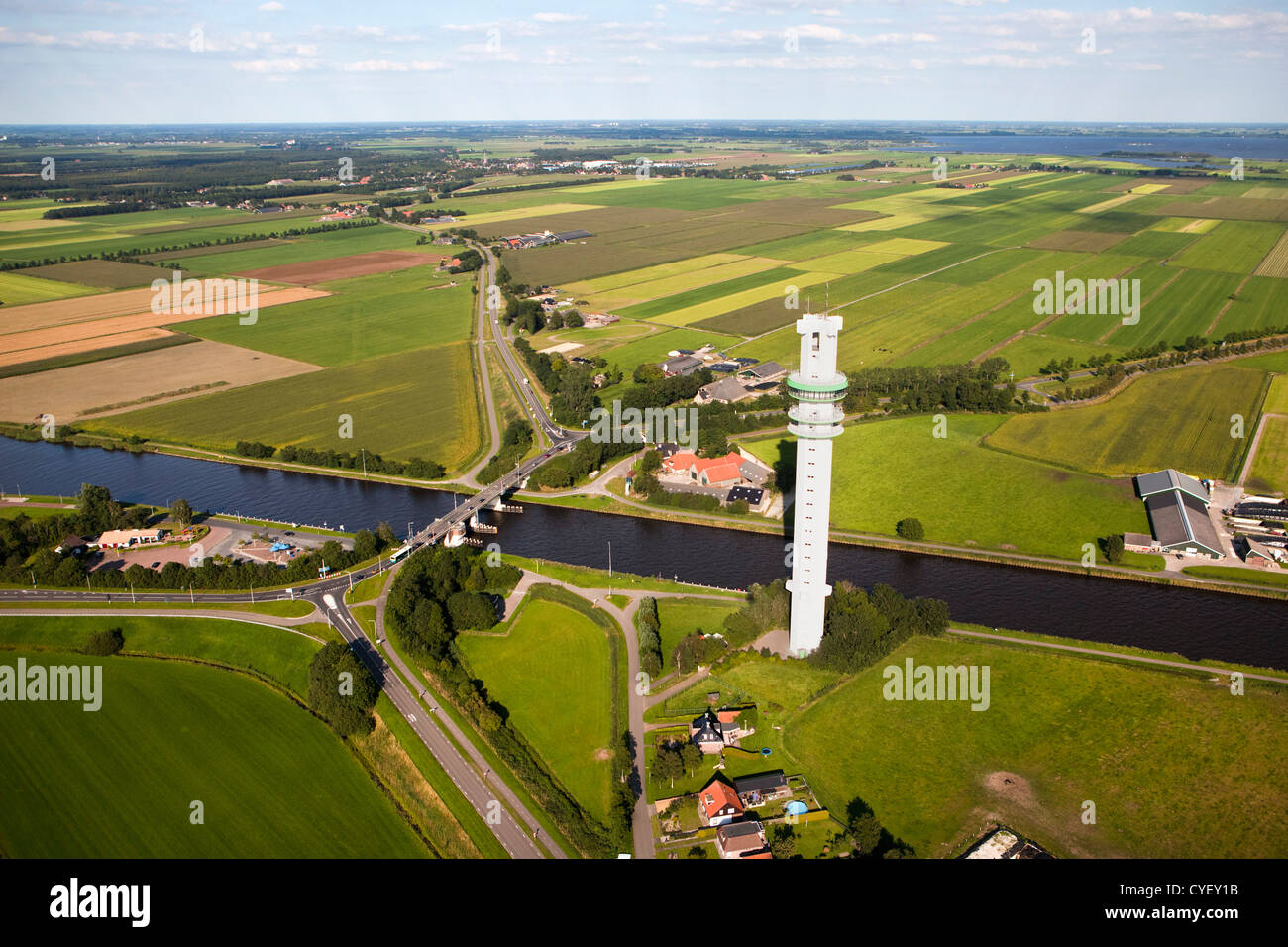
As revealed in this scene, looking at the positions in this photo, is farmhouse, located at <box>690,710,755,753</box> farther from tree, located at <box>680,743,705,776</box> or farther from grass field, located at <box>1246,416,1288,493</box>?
grass field, located at <box>1246,416,1288,493</box>

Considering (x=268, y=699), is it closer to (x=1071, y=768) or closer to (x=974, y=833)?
(x=974, y=833)

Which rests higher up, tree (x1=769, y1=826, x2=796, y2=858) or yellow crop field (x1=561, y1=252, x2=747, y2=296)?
yellow crop field (x1=561, y1=252, x2=747, y2=296)

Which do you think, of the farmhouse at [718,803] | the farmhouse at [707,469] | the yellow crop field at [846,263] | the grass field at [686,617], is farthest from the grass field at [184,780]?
the yellow crop field at [846,263]

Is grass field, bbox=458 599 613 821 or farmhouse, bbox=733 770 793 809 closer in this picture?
farmhouse, bbox=733 770 793 809

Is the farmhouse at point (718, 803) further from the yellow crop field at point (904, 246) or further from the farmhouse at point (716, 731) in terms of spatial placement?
the yellow crop field at point (904, 246)

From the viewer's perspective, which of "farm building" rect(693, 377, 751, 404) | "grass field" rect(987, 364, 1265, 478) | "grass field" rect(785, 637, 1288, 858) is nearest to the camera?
"grass field" rect(785, 637, 1288, 858)

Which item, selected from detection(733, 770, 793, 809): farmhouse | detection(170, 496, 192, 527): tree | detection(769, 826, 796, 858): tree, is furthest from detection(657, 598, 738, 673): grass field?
detection(170, 496, 192, 527): tree
